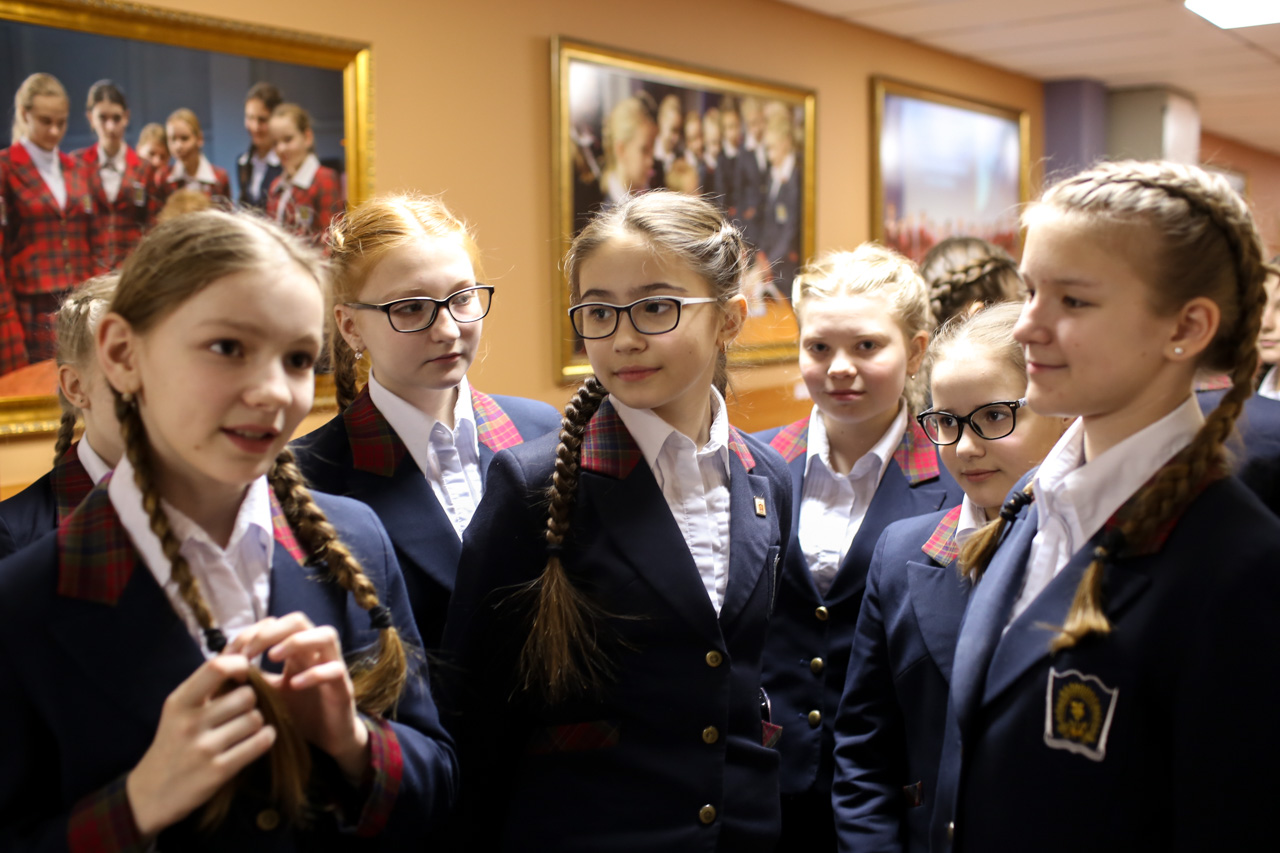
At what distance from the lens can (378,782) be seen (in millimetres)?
1241

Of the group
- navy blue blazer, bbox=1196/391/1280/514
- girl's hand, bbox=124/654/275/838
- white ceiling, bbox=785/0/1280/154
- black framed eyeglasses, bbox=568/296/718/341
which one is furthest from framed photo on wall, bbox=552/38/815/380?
girl's hand, bbox=124/654/275/838

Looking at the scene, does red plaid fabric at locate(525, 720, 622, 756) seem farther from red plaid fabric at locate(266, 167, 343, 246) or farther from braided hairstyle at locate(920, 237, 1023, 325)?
red plaid fabric at locate(266, 167, 343, 246)

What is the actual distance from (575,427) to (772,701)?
0.78m

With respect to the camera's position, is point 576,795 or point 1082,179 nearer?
point 1082,179

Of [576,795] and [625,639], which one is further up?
[625,639]

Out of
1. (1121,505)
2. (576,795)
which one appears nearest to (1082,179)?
(1121,505)

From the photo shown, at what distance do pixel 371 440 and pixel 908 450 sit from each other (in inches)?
47.1

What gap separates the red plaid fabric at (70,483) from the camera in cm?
185

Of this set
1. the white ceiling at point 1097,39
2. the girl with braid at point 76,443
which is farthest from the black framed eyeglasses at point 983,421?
the white ceiling at point 1097,39

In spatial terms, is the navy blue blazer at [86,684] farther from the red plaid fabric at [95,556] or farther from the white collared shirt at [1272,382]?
the white collared shirt at [1272,382]

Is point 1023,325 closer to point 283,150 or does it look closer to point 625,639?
point 625,639

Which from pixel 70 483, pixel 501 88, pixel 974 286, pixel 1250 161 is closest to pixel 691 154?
pixel 501 88

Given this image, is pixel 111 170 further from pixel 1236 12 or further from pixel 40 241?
pixel 1236 12

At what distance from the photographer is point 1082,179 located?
1353 millimetres
